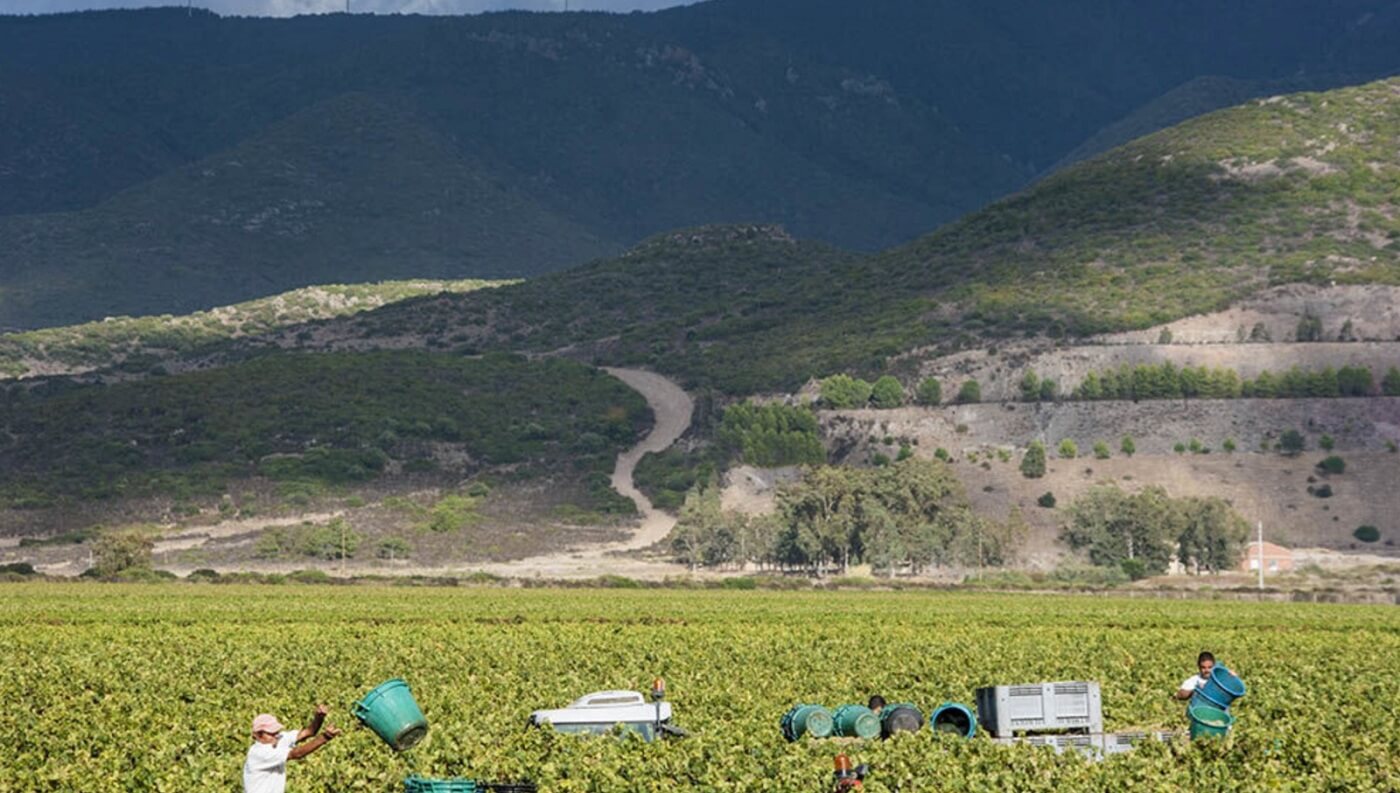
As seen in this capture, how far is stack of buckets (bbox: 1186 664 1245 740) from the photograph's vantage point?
3105 cm

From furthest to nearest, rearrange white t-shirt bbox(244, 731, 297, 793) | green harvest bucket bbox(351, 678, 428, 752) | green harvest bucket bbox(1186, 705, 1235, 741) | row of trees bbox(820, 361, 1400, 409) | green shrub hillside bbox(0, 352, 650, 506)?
1. row of trees bbox(820, 361, 1400, 409)
2. green shrub hillside bbox(0, 352, 650, 506)
3. green harvest bucket bbox(1186, 705, 1235, 741)
4. green harvest bucket bbox(351, 678, 428, 752)
5. white t-shirt bbox(244, 731, 297, 793)

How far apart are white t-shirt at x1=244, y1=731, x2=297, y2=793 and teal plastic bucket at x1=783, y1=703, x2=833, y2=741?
9.17 meters

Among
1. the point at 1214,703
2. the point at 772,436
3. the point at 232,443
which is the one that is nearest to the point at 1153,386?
the point at 772,436

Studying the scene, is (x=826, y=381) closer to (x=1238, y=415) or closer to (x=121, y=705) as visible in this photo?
(x=1238, y=415)

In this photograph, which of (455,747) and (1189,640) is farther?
(1189,640)

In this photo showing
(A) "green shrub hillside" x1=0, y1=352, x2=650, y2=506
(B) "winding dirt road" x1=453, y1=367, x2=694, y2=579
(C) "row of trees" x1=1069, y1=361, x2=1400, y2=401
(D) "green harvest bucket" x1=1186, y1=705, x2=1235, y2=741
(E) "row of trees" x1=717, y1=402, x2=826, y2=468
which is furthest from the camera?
(E) "row of trees" x1=717, y1=402, x2=826, y2=468

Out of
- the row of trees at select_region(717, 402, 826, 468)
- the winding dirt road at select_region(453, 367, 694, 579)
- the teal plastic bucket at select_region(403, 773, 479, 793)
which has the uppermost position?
the row of trees at select_region(717, 402, 826, 468)

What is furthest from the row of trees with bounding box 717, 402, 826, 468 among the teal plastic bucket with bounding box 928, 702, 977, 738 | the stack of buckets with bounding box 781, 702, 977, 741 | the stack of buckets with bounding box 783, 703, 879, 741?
the teal plastic bucket with bounding box 928, 702, 977, 738

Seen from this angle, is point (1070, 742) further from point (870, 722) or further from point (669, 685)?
point (669, 685)

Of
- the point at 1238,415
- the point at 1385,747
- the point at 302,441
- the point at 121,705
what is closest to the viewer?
the point at 1385,747

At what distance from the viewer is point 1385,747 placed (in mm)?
30625

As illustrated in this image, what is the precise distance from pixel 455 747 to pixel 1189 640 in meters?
39.3

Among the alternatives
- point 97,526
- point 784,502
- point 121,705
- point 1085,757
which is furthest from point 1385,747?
point 97,526

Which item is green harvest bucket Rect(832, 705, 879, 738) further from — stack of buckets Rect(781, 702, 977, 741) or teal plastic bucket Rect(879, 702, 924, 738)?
teal plastic bucket Rect(879, 702, 924, 738)
